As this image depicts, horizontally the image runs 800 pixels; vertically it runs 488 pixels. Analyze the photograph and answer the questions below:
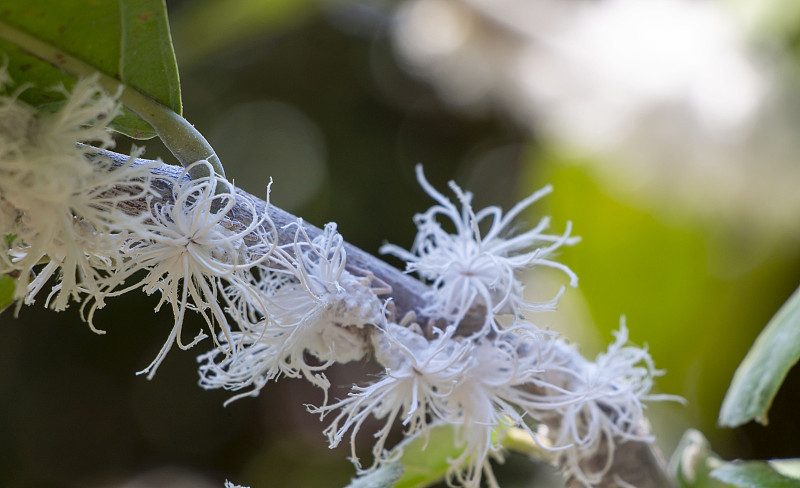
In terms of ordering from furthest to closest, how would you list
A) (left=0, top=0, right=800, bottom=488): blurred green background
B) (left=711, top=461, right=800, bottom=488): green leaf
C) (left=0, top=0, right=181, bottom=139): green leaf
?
1. (left=0, top=0, right=800, bottom=488): blurred green background
2. (left=711, top=461, right=800, bottom=488): green leaf
3. (left=0, top=0, right=181, bottom=139): green leaf

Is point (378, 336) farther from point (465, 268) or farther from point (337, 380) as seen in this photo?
point (337, 380)

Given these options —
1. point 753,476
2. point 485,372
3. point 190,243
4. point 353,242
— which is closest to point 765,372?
point 753,476

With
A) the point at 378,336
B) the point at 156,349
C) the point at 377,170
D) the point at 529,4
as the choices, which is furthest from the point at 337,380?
the point at 529,4

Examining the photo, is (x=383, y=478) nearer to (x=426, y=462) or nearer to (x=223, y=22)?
(x=426, y=462)

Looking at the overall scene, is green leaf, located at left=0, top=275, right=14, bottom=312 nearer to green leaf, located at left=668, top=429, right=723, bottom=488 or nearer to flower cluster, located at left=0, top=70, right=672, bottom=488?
flower cluster, located at left=0, top=70, right=672, bottom=488

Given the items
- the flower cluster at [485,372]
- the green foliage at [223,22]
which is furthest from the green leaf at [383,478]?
the green foliage at [223,22]

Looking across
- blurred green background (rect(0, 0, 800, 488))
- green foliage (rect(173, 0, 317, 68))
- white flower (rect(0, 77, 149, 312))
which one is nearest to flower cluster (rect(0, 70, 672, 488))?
white flower (rect(0, 77, 149, 312))
